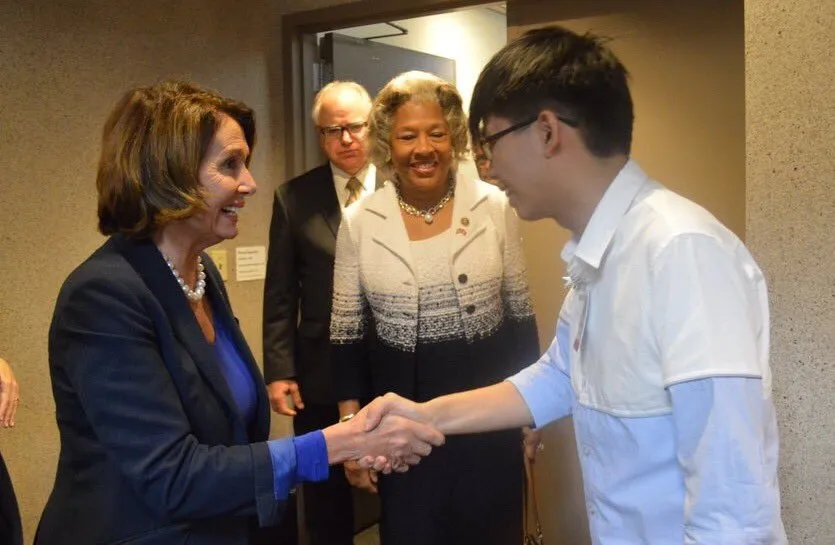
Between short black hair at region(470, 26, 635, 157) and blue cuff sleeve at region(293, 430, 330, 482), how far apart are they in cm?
71

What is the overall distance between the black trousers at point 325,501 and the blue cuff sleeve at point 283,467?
1.34m

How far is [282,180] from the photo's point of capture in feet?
11.0

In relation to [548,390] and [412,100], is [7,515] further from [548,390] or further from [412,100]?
[412,100]

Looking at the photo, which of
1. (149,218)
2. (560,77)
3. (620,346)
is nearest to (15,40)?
(149,218)

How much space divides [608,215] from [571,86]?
0.70 feet

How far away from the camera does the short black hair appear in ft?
4.05

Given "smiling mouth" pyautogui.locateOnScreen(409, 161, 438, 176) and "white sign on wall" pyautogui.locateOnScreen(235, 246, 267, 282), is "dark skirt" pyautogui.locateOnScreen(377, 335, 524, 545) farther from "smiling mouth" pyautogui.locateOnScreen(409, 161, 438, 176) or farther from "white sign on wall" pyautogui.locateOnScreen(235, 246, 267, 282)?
"white sign on wall" pyautogui.locateOnScreen(235, 246, 267, 282)

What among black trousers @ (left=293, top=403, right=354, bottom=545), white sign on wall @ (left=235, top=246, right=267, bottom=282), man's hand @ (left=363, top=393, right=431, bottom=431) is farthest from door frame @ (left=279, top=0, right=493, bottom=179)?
man's hand @ (left=363, top=393, right=431, bottom=431)

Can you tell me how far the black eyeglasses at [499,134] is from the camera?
4.07ft

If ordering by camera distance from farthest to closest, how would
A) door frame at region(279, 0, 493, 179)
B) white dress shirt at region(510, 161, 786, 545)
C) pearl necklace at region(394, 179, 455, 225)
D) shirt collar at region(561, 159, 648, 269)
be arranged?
door frame at region(279, 0, 493, 179), pearl necklace at region(394, 179, 455, 225), shirt collar at region(561, 159, 648, 269), white dress shirt at region(510, 161, 786, 545)

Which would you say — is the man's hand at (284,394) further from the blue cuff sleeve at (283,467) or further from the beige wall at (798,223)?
the beige wall at (798,223)

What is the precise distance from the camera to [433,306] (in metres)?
2.08

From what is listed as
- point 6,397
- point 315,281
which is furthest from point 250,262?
point 6,397

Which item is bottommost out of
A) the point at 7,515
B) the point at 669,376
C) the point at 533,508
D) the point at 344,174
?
the point at 533,508
